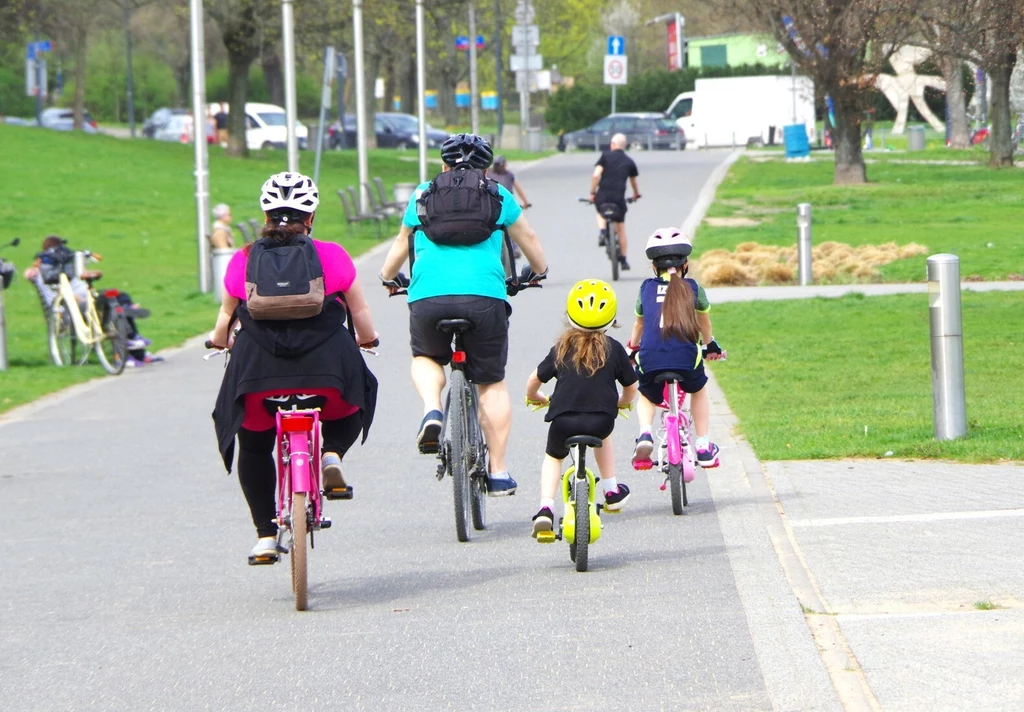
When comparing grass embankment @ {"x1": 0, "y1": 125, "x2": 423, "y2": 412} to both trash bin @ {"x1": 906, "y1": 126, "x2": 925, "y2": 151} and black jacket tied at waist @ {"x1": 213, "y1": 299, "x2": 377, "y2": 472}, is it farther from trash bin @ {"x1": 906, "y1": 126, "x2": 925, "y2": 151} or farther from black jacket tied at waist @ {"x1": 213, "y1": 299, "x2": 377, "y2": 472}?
trash bin @ {"x1": 906, "y1": 126, "x2": 925, "y2": 151}

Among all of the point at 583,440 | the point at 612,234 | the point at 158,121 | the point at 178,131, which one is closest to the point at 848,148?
the point at 612,234

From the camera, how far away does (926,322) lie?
16719 millimetres

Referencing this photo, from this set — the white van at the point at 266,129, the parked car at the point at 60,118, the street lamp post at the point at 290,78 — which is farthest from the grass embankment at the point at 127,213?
the parked car at the point at 60,118

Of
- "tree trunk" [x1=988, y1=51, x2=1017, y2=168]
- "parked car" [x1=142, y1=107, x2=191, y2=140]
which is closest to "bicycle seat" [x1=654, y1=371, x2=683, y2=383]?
"tree trunk" [x1=988, y1=51, x2=1017, y2=168]

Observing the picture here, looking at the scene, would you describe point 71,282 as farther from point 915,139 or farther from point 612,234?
point 915,139

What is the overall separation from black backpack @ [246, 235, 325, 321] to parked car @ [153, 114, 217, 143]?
177 ft

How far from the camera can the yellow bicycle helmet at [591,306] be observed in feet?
23.8

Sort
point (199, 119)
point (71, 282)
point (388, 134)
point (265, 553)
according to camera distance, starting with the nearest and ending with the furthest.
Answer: point (265, 553)
point (71, 282)
point (199, 119)
point (388, 134)

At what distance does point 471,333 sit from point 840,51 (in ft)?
97.2

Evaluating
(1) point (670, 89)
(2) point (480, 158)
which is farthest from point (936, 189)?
(1) point (670, 89)

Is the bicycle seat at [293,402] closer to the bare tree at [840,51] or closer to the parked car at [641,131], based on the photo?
the bare tree at [840,51]

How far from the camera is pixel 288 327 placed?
21.4ft

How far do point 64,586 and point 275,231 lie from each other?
201 centimetres

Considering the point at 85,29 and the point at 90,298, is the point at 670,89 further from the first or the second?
the point at 90,298
